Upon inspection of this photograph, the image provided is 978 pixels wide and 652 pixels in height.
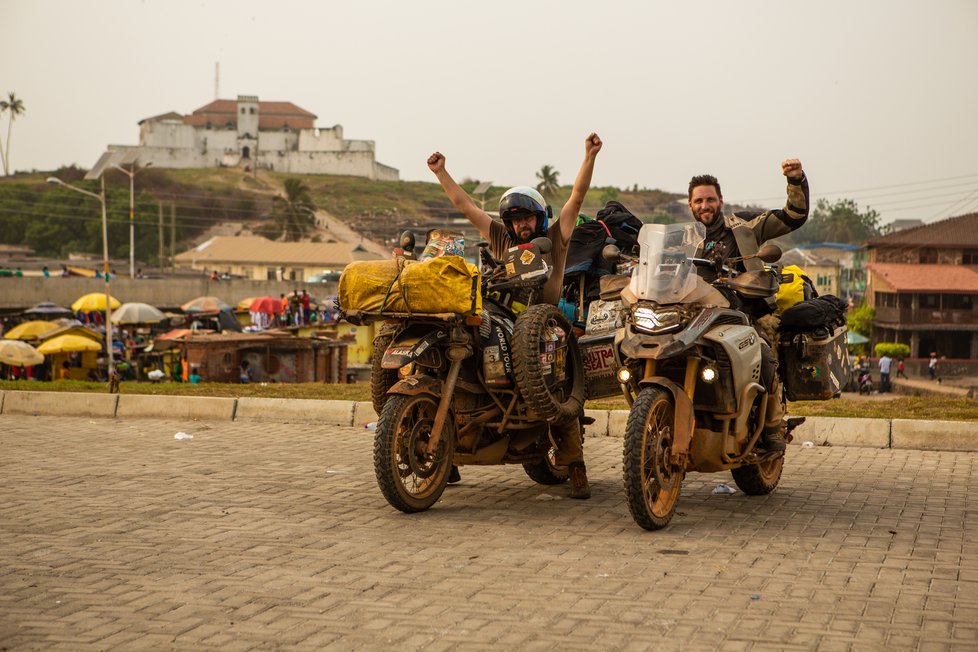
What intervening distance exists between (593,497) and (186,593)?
366 cm

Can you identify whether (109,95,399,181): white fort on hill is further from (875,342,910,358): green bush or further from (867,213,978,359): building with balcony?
(875,342,910,358): green bush

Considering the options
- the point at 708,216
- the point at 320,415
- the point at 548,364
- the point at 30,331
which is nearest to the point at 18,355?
the point at 30,331

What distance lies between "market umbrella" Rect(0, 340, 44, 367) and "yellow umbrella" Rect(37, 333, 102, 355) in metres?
3.20

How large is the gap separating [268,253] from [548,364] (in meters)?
117

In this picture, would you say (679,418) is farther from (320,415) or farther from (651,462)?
(320,415)

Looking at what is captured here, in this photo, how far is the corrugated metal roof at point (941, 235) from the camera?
238ft

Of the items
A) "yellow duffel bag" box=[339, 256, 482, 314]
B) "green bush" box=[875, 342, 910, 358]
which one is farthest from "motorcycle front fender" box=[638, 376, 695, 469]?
"green bush" box=[875, 342, 910, 358]

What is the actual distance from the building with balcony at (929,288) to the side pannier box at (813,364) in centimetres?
6590

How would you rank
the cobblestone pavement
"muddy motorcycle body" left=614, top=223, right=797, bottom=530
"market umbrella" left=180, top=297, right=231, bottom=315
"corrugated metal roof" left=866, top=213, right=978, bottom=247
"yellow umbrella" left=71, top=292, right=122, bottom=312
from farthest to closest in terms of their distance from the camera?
"corrugated metal roof" left=866, top=213, right=978, bottom=247
"market umbrella" left=180, top=297, right=231, bottom=315
"yellow umbrella" left=71, top=292, right=122, bottom=312
"muddy motorcycle body" left=614, top=223, right=797, bottom=530
the cobblestone pavement

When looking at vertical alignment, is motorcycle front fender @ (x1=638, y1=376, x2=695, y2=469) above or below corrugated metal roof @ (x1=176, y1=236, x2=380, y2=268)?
below

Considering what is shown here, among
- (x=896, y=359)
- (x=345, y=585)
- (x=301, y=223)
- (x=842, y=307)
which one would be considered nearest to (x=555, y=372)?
(x=842, y=307)

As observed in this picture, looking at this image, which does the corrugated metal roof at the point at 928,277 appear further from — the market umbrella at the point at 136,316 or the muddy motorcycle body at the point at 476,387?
the muddy motorcycle body at the point at 476,387

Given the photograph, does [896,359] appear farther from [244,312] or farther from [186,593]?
[186,593]

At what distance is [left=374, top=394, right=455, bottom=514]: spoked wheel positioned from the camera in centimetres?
700
